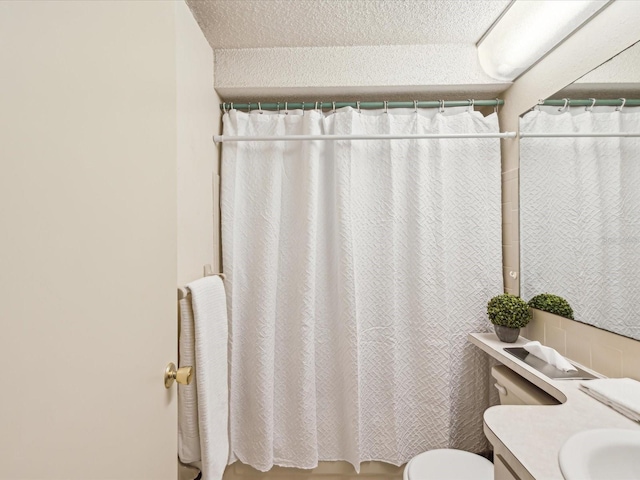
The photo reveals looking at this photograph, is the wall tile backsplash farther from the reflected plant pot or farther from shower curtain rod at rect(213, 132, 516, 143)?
shower curtain rod at rect(213, 132, 516, 143)

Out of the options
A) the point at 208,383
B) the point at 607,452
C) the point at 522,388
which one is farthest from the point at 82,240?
the point at 522,388

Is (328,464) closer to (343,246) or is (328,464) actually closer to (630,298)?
Result: (343,246)

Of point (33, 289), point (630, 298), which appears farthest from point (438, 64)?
point (33, 289)

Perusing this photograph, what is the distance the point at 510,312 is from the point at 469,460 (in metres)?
0.65

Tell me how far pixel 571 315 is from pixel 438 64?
4.36 ft

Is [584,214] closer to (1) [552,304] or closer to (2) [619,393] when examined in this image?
(1) [552,304]

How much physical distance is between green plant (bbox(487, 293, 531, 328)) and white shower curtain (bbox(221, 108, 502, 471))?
180 millimetres

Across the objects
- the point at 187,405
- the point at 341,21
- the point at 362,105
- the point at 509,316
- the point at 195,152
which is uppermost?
the point at 341,21

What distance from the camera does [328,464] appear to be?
1.67 m

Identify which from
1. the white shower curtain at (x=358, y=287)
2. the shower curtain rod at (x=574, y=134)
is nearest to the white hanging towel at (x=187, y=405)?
the white shower curtain at (x=358, y=287)

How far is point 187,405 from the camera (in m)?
1.24

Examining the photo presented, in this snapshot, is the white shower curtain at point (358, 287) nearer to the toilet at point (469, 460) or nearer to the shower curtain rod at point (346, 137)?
the shower curtain rod at point (346, 137)

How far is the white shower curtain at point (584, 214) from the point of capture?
3.38 feet

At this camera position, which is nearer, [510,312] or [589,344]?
[589,344]
